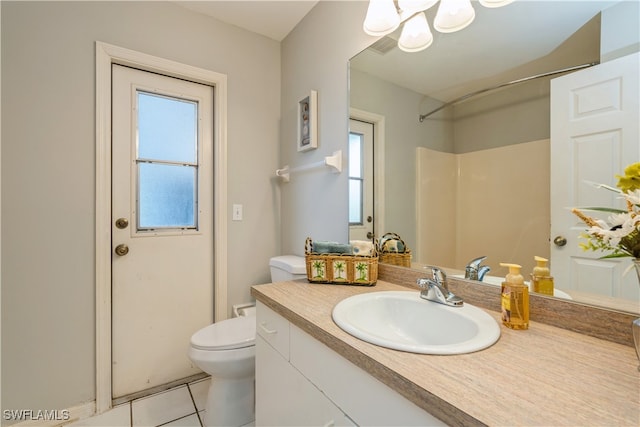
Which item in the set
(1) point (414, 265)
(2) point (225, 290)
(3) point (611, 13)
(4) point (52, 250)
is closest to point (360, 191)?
(1) point (414, 265)

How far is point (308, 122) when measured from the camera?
174 cm

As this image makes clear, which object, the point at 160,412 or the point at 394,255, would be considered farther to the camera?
the point at 160,412

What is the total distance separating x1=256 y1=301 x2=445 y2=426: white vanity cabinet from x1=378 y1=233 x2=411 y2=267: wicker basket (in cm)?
57

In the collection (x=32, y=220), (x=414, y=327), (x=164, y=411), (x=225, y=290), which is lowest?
(x=164, y=411)

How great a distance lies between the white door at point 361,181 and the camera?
4.58 ft

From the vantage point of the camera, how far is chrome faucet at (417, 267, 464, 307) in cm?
87

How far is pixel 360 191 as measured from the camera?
1.44m

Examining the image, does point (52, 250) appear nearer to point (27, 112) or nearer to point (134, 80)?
point (27, 112)

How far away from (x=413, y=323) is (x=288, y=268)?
0.85 metres

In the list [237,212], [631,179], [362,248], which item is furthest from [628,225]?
[237,212]

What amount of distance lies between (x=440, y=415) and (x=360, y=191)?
3.53 ft

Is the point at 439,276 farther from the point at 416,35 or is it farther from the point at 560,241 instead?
the point at 416,35

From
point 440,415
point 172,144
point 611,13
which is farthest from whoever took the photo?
point 172,144

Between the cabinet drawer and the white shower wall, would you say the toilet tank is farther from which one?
the white shower wall
